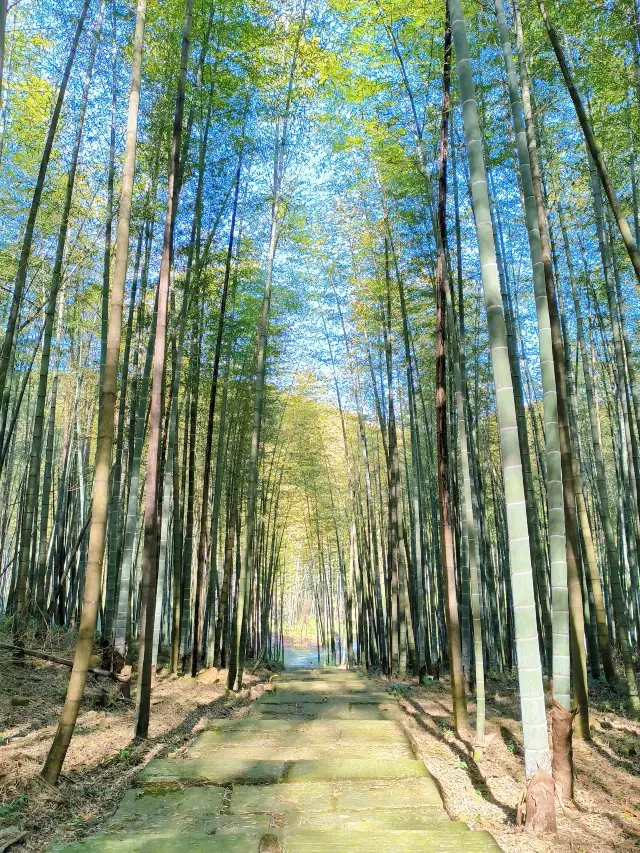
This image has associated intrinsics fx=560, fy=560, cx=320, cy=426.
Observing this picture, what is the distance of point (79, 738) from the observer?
10.1ft

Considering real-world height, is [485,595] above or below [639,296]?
below

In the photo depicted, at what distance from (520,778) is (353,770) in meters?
0.92

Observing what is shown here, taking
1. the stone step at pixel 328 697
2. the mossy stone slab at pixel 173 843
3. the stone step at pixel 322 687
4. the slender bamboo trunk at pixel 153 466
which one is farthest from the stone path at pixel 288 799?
the stone step at pixel 322 687

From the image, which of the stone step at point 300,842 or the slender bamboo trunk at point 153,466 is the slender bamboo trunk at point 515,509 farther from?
the slender bamboo trunk at point 153,466

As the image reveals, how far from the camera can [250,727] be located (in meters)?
3.69

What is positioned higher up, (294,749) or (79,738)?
(79,738)

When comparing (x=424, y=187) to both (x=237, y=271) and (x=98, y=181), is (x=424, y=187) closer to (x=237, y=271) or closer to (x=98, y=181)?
(x=237, y=271)

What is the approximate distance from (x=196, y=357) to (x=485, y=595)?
617 centimetres

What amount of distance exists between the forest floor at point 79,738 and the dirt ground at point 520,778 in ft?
4.94

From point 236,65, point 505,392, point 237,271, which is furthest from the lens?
point 237,271

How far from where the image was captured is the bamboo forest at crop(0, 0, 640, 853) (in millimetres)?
2312

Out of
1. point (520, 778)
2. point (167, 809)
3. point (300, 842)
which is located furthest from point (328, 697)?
point (300, 842)

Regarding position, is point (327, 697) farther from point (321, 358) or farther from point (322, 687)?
point (321, 358)

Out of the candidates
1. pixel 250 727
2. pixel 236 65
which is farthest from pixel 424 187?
pixel 250 727
